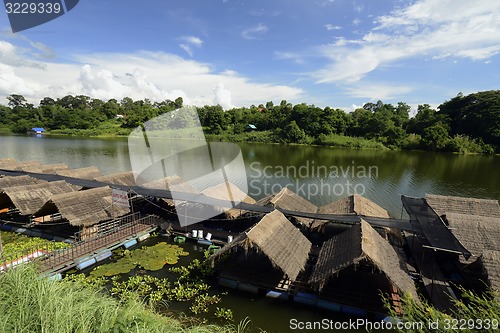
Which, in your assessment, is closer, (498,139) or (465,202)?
(465,202)

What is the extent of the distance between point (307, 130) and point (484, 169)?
3645 cm

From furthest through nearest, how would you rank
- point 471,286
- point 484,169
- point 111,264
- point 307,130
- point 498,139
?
1. point 307,130
2. point 498,139
3. point 484,169
4. point 111,264
5. point 471,286

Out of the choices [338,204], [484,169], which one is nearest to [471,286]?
[338,204]

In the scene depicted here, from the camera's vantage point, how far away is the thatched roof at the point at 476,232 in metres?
11.3

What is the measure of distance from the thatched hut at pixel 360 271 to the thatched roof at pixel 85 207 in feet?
36.8

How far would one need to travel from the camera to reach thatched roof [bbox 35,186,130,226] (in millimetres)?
13922

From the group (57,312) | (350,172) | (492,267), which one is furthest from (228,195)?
(350,172)

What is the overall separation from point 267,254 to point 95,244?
8.75 metres

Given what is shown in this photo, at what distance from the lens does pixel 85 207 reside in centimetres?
1470

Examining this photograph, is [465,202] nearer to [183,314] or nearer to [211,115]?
[183,314]

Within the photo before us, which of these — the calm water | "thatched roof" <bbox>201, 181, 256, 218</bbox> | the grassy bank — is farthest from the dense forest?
the grassy bank

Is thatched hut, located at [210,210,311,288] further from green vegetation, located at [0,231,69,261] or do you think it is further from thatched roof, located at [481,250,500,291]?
green vegetation, located at [0,231,69,261]

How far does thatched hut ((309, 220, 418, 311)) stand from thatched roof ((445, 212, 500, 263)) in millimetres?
3287

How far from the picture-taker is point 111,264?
12633 millimetres
